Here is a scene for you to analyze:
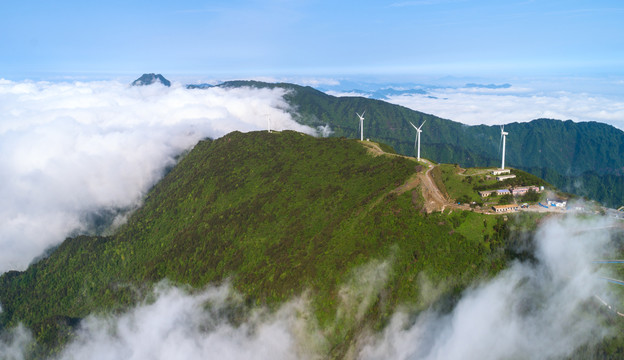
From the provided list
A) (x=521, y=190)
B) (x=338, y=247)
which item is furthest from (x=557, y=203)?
(x=338, y=247)

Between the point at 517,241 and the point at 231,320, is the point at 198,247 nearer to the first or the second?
the point at 231,320

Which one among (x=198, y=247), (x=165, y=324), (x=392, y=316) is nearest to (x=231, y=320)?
(x=165, y=324)

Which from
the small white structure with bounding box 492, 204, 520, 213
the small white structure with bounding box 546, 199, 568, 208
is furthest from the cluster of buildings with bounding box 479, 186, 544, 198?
the small white structure with bounding box 492, 204, 520, 213

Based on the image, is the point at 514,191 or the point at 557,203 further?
the point at 514,191

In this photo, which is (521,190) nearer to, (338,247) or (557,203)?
(557,203)

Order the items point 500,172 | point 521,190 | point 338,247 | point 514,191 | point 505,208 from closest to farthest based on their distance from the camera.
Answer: point 505,208
point 514,191
point 521,190
point 338,247
point 500,172

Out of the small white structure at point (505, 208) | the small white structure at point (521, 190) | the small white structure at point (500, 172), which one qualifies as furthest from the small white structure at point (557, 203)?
the small white structure at point (500, 172)

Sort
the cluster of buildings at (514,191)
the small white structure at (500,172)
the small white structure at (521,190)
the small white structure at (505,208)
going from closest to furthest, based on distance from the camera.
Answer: the small white structure at (505,208), the small white structure at (521,190), the cluster of buildings at (514,191), the small white structure at (500,172)

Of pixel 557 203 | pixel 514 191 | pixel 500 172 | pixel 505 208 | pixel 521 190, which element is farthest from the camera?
pixel 500 172

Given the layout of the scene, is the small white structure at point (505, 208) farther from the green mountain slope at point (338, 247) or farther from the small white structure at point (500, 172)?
the small white structure at point (500, 172)

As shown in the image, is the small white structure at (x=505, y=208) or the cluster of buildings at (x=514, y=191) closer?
the small white structure at (x=505, y=208)

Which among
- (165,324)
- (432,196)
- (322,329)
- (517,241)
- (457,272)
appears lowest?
(165,324)
